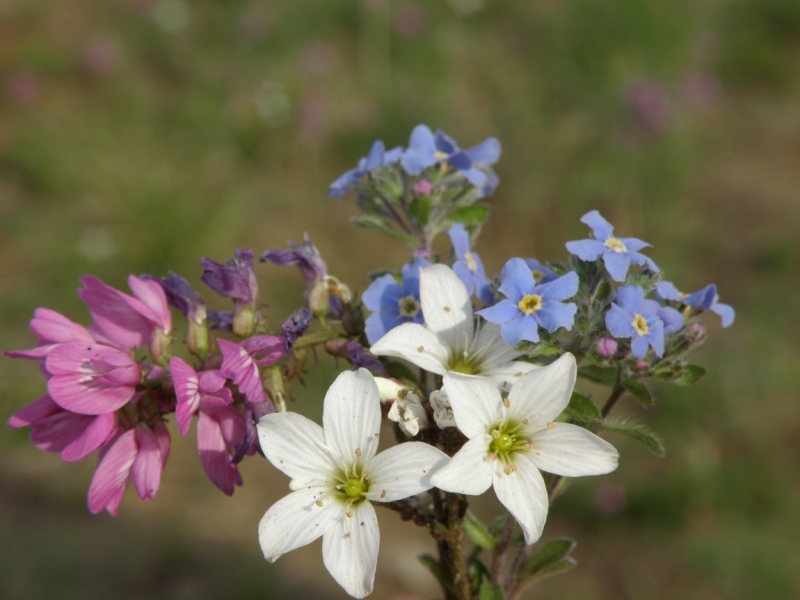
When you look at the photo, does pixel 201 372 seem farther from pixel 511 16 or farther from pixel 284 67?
pixel 511 16

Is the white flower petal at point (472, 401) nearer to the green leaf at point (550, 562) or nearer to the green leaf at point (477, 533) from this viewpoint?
the green leaf at point (477, 533)

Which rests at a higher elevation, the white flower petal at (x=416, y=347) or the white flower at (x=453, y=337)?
the white flower at (x=453, y=337)

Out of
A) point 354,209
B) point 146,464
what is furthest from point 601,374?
point 354,209

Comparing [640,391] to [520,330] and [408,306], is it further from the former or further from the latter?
Answer: [408,306]

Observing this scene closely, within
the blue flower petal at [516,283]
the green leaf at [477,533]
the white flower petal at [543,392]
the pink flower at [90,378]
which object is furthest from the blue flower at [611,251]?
the pink flower at [90,378]

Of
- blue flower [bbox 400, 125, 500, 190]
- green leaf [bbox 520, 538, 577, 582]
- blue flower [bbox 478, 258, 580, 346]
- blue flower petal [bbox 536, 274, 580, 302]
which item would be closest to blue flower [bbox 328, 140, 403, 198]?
blue flower [bbox 400, 125, 500, 190]

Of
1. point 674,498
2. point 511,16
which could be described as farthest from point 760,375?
point 511,16
